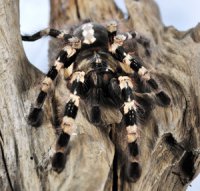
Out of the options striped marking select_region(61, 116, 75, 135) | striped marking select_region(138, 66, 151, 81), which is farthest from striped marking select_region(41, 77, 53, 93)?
striped marking select_region(138, 66, 151, 81)

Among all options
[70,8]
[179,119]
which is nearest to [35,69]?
[179,119]

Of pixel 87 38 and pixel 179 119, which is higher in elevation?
pixel 87 38

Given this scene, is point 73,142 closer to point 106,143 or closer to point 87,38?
point 106,143

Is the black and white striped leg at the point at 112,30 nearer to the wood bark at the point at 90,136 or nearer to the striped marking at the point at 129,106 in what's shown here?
the wood bark at the point at 90,136

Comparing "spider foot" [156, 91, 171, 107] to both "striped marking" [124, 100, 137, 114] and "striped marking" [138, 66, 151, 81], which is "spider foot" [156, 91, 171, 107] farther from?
"striped marking" [124, 100, 137, 114]

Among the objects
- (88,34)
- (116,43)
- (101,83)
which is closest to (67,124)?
(101,83)

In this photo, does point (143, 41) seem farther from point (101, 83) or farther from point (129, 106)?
point (129, 106)
